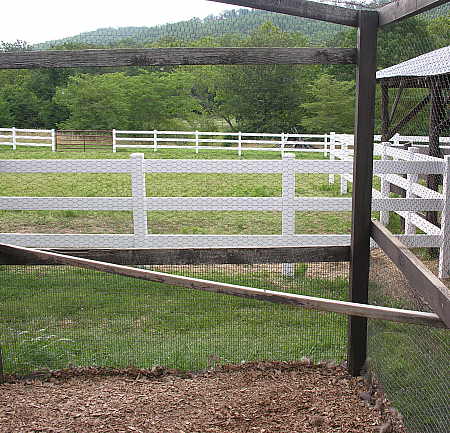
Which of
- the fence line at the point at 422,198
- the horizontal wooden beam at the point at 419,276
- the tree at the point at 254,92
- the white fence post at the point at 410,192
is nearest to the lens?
the horizontal wooden beam at the point at 419,276

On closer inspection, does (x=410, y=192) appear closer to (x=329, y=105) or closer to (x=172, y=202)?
(x=329, y=105)

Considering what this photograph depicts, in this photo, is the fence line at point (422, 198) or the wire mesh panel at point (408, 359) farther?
the fence line at point (422, 198)

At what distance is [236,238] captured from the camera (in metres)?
4.80

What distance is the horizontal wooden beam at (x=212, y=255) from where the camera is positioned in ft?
9.27

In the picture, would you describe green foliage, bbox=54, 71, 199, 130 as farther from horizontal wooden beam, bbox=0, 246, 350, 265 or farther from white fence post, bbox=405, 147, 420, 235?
white fence post, bbox=405, 147, 420, 235

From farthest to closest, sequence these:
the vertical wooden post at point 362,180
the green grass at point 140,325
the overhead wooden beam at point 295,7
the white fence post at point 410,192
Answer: the white fence post at point 410,192 → the green grass at point 140,325 → the vertical wooden post at point 362,180 → the overhead wooden beam at point 295,7

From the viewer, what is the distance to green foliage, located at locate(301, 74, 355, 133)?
4.05 m

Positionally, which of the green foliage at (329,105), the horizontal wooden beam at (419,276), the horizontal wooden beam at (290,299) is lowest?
the horizontal wooden beam at (290,299)

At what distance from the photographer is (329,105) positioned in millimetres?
4633

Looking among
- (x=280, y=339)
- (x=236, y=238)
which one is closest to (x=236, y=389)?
(x=280, y=339)

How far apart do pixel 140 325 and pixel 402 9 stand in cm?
206

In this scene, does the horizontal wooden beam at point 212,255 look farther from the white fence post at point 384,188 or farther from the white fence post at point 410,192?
the white fence post at point 384,188

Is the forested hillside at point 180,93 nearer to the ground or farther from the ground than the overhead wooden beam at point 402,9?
nearer to the ground

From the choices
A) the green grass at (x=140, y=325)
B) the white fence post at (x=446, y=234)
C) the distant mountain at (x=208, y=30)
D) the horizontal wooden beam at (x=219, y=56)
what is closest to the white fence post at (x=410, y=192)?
the white fence post at (x=446, y=234)
